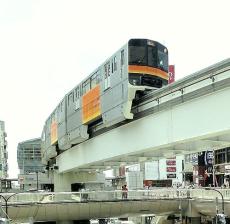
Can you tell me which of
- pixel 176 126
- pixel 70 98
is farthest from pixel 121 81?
pixel 70 98

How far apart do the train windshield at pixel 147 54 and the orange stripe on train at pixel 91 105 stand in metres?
5.23

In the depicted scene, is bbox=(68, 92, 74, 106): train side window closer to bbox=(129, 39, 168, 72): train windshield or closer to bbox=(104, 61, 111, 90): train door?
bbox=(104, 61, 111, 90): train door

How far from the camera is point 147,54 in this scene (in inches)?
1143

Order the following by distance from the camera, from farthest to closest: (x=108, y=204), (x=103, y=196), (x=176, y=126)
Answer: (x=103, y=196), (x=108, y=204), (x=176, y=126)

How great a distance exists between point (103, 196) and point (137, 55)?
13593 millimetres

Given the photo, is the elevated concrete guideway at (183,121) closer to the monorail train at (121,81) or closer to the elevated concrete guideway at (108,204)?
the monorail train at (121,81)

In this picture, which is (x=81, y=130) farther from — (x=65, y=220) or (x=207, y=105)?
(x=207, y=105)

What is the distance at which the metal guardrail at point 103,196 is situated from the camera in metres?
36.2

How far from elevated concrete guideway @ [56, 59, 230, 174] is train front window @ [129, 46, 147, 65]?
8.79 ft

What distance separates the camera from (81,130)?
123 feet

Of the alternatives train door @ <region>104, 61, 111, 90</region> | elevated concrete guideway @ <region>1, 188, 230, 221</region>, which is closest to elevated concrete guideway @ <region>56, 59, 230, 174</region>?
train door @ <region>104, 61, 111, 90</region>

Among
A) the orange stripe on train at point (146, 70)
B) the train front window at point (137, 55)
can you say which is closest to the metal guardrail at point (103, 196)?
the orange stripe on train at point (146, 70)

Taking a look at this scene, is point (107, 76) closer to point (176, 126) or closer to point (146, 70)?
point (146, 70)

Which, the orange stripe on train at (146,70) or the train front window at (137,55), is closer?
the orange stripe on train at (146,70)
